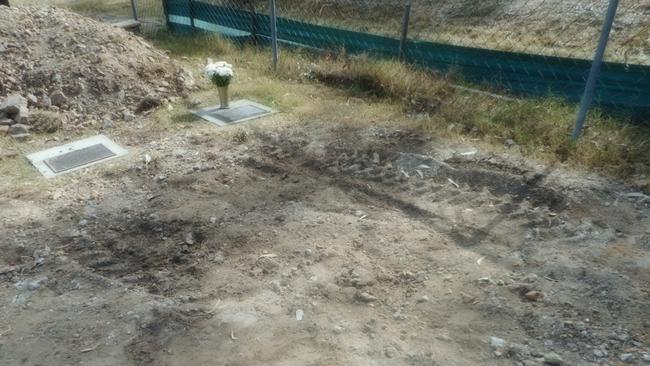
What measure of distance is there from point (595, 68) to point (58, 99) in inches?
224

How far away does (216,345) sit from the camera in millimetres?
2676

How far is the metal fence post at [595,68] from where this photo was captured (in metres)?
4.10

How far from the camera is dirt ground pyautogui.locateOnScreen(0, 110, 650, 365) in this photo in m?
2.66

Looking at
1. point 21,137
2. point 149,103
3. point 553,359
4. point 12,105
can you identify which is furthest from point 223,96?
point 553,359

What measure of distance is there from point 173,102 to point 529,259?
4.72 m

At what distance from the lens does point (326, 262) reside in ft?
10.8

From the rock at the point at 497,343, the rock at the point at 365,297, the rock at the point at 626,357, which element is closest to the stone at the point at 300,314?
the rock at the point at 365,297

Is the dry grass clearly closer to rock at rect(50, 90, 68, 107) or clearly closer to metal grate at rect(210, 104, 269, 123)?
metal grate at rect(210, 104, 269, 123)

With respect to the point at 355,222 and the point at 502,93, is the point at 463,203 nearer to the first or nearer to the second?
the point at 355,222

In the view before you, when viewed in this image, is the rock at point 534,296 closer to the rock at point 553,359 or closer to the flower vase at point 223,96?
the rock at point 553,359

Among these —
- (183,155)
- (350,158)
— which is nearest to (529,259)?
(350,158)

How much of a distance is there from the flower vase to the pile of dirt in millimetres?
792

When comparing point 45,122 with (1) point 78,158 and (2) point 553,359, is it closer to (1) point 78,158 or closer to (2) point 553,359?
(1) point 78,158

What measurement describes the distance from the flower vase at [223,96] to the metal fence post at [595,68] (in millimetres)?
3778
